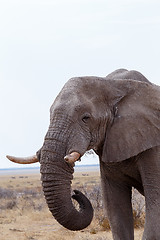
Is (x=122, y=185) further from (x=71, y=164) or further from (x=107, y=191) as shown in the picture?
(x=71, y=164)

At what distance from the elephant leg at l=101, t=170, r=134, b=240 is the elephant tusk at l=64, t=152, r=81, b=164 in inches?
56.0

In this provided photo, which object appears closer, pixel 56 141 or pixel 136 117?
pixel 56 141

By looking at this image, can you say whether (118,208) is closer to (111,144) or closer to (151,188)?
(151,188)

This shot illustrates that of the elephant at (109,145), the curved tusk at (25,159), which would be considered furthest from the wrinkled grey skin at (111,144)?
the curved tusk at (25,159)

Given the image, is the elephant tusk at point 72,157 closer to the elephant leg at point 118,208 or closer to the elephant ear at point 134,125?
the elephant ear at point 134,125

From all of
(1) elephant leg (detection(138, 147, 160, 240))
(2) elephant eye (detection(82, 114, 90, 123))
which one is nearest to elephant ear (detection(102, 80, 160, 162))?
(1) elephant leg (detection(138, 147, 160, 240))

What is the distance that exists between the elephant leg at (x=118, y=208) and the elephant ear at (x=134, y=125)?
77 centimetres

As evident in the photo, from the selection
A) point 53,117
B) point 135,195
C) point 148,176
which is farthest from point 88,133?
point 135,195

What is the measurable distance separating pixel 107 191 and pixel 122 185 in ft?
0.64

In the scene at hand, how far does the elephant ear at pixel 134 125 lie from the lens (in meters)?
5.77

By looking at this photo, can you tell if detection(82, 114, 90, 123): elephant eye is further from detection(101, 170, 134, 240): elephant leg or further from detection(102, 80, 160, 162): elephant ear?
detection(101, 170, 134, 240): elephant leg

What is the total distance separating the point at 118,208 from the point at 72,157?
1.63 metres

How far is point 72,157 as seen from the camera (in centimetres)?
505

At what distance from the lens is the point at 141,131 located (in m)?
5.89
